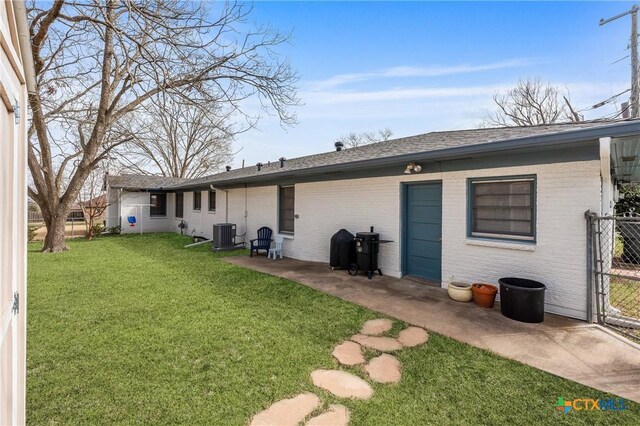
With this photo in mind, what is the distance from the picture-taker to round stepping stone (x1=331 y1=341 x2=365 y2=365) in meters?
3.13

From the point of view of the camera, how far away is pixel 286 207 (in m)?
9.75

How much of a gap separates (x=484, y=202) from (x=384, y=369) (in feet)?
12.4

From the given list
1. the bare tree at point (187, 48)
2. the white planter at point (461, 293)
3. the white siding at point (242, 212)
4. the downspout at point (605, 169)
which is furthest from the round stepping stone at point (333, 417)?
the white siding at point (242, 212)

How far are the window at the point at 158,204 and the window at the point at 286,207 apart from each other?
1129cm

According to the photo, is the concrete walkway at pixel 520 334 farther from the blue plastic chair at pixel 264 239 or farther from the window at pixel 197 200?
the window at pixel 197 200

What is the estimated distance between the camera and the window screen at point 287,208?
955cm

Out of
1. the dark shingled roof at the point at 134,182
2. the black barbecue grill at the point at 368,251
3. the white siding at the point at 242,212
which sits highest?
the dark shingled roof at the point at 134,182

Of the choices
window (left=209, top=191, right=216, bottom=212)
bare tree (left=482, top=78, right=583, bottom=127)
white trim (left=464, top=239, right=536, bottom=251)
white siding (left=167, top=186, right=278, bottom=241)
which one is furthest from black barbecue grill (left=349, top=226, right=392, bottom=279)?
bare tree (left=482, top=78, right=583, bottom=127)

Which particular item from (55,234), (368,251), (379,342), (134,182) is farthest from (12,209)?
(134,182)

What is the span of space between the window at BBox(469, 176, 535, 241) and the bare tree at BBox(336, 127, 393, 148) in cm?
2722

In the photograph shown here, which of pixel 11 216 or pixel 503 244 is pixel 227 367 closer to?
pixel 11 216

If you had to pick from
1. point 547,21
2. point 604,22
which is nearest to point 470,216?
point 547,21

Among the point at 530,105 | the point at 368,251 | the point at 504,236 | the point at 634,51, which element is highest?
the point at 530,105

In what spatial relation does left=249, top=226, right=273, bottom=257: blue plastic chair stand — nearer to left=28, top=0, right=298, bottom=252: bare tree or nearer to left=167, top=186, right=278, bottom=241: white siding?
left=167, top=186, right=278, bottom=241: white siding
